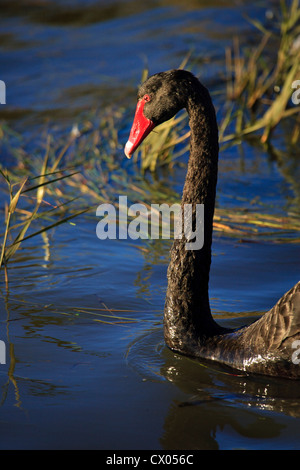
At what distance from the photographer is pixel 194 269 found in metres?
4.46

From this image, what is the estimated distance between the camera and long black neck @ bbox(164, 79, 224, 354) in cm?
442

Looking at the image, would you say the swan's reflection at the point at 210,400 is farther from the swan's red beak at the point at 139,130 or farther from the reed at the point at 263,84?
the reed at the point at 263,84

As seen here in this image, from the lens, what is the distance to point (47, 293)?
17.2ft

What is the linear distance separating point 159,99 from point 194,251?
89 cm

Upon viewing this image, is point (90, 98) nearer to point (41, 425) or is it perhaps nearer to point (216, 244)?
point (216, 244)

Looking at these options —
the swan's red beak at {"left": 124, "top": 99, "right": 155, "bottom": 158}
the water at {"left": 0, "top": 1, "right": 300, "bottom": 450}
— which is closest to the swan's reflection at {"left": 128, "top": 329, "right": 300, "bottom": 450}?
the water at {"left": 0, "top": 1, "right": 300, "bottom": 450}

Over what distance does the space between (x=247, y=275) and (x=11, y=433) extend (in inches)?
96.0

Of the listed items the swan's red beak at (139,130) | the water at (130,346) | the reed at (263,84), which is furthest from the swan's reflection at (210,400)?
the reed at (263,84)

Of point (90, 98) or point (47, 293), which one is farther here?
point (90, 98)

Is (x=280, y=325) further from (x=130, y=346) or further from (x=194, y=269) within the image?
(x=130, y=346)

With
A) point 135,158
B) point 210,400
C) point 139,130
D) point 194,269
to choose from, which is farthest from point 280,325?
point 135,158

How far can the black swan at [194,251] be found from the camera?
436cm

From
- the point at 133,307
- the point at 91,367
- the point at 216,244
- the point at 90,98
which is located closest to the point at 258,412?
the point at 91,367
